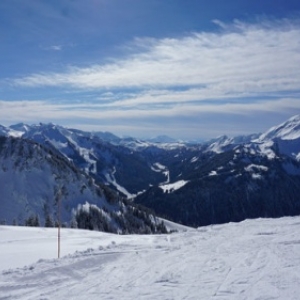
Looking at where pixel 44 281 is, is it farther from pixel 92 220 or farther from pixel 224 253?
pixel 92 220

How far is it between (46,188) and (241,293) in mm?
178994

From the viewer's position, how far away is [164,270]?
18.1m

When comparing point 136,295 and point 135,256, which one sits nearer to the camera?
point 136,295

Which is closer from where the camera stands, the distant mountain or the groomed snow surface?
the groomed snow surface

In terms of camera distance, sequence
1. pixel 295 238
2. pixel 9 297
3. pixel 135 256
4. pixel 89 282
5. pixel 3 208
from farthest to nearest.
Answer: pixel 3 208, pixel 295 238, pixel 135 256, pixel 89 282, pixel 9 297

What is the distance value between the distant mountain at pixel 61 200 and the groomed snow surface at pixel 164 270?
426 feet

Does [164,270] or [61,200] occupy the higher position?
[164,270]

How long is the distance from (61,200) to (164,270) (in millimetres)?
159198

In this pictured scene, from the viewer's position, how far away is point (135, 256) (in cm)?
2258

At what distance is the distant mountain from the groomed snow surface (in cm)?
12986

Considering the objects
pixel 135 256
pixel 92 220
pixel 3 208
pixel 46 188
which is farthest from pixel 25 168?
pixel 135 256

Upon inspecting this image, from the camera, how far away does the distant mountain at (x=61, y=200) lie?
16138cm

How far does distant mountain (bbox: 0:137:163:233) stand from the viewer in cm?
16138

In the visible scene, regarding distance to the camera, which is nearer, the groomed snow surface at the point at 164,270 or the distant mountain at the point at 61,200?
the groomed snow surface at the point at 164,270
